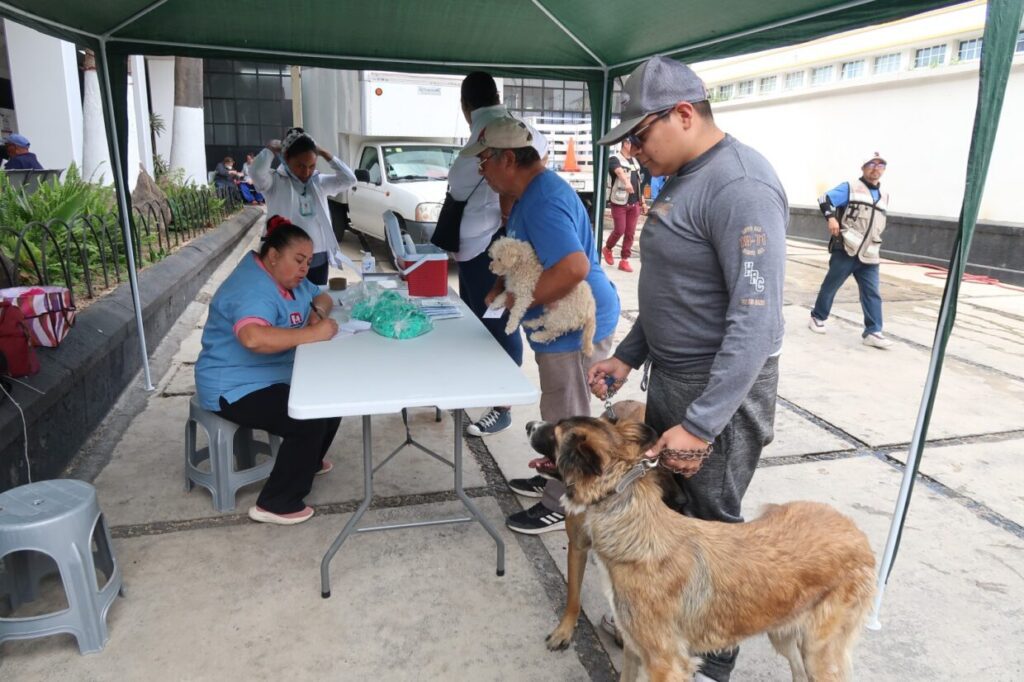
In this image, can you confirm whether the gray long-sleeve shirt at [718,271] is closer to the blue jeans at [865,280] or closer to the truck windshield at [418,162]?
the blue jeans at [865,280]

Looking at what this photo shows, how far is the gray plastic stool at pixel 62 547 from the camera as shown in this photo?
219cm

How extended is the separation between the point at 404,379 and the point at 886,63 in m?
14.1

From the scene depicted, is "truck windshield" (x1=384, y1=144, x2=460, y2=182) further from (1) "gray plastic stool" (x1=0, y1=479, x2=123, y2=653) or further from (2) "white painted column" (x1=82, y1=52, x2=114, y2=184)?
(1) "gray plastic stool" (x1=0, y1=479, x2=123, y2=653)

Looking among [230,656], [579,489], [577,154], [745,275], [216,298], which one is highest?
[577,154]

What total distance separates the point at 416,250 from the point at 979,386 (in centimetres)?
460

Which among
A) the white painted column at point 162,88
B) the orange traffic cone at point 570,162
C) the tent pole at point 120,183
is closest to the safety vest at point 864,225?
the tent pole at point 120,183

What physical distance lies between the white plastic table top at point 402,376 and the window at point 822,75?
1418 cm

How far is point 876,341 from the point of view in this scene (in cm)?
639

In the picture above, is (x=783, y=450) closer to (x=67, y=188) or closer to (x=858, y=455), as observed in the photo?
(x=858, y=455)

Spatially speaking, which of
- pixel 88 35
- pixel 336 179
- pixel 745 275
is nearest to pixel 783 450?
pixel 745 275

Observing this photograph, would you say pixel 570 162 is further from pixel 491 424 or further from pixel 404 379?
pixel 404 379

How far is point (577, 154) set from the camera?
13328 mm

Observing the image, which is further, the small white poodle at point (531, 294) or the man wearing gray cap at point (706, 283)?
the small white poodle at point (531, 294)

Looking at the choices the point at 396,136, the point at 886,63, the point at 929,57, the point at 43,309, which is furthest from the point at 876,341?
the point at 886,63
